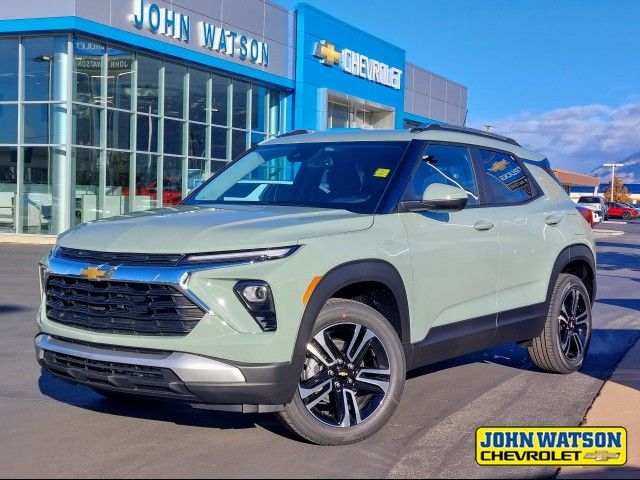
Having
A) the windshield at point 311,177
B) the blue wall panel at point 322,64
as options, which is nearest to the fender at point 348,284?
the windshield at point 311,177

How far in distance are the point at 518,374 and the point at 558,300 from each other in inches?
29.0

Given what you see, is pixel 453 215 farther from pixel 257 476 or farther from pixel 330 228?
pixel 257 476

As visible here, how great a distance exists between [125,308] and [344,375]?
131 centimetres

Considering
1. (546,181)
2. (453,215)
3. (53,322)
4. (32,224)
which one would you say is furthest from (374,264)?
(32,224)

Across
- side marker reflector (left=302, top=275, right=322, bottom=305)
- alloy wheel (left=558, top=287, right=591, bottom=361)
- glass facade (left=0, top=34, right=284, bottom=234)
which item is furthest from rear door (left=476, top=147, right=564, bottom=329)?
glass facade (left=0, top=34, right=284, bottom=234)

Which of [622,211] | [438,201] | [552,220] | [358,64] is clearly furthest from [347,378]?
[622,211]

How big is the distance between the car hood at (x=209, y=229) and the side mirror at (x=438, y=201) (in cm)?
40

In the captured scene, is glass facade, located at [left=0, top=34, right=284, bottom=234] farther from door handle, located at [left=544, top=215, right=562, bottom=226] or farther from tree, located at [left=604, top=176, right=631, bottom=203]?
tree, located at [left=604, top=176, right=631, bottom=203]

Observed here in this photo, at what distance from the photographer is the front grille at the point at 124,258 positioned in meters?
4.37

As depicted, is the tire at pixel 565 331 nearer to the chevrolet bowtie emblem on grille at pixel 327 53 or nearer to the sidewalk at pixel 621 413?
the sidewalk at pixel 621 413

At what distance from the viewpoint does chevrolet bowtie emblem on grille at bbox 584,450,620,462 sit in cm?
446

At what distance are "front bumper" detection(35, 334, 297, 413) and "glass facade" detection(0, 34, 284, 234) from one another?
1880 centimetres

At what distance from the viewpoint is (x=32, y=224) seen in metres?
23.9

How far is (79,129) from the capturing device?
23328mm
